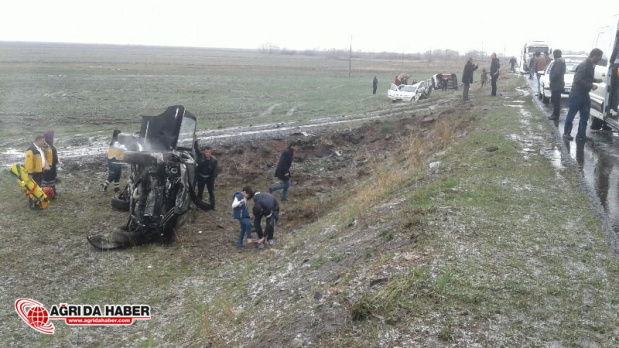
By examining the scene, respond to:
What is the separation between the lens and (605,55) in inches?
392

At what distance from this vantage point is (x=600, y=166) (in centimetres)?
882

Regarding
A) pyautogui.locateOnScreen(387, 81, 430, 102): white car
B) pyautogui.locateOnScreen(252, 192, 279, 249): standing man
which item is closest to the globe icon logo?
pyautogui.locateOnScreen(252, 192, 279, 249): standing man

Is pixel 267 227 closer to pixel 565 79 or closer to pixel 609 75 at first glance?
pixel 609 75

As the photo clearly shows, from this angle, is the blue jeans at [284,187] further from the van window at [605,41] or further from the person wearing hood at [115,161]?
the van window at [605,41]

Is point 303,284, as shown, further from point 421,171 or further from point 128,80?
point 128,80


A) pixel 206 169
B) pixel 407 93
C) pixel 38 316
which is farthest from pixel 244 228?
pixel 407 93

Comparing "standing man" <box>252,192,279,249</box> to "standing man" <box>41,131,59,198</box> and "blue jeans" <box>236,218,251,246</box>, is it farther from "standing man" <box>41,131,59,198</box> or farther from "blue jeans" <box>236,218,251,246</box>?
"standing man" <box>41,131,59,198</box>

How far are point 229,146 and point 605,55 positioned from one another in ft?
34.6

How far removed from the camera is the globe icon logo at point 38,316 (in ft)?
22.5

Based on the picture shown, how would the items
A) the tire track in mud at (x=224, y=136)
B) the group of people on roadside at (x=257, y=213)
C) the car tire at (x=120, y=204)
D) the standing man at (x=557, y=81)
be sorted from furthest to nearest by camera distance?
1. the tire track in mud at (x=224, y=136)
2. the standing man at (x=557, y=81)
3. the car tire at (x=120, y=204)
4. the group of people on roadside at (x=257, y=213)

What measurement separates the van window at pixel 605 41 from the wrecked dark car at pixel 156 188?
833 centimetres

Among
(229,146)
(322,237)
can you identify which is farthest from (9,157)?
(322,237)

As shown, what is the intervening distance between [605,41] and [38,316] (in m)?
10.9

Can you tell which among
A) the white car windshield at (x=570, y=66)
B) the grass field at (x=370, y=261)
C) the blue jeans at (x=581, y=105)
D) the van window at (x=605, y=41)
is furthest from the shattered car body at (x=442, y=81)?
the blue jeans at (x=581, y=105)
